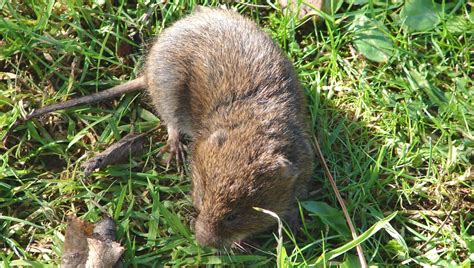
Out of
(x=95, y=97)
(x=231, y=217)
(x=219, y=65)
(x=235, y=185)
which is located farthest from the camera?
(x=95, y=97)

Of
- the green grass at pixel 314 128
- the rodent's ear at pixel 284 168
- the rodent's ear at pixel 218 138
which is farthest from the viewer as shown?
the green grass at pixel 314 128

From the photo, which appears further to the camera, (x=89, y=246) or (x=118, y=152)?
(x=118, y=152)

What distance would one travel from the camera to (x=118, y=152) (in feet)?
18.0

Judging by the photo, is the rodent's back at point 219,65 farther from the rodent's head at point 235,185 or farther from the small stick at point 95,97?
the rodent's head at point 235,185

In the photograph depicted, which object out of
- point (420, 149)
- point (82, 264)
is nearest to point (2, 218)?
point (82, 264)

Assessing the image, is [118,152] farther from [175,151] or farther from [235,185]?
[235,185]

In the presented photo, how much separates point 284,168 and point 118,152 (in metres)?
1.38

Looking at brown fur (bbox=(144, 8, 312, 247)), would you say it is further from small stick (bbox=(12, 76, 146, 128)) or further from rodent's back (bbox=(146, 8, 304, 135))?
small stick (bbox=(12, 76, 146, 128))

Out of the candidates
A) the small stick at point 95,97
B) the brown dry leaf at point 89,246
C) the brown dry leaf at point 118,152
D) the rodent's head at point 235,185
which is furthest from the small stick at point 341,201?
the brown dry leaf at point 89,246

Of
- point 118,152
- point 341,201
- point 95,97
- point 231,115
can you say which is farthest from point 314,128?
point 95,97

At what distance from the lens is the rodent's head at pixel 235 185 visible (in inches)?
184

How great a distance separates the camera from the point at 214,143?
490 centimetres

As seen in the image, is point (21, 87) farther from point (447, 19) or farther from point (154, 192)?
point (447, 19)

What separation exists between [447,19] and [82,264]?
340 centimetres
